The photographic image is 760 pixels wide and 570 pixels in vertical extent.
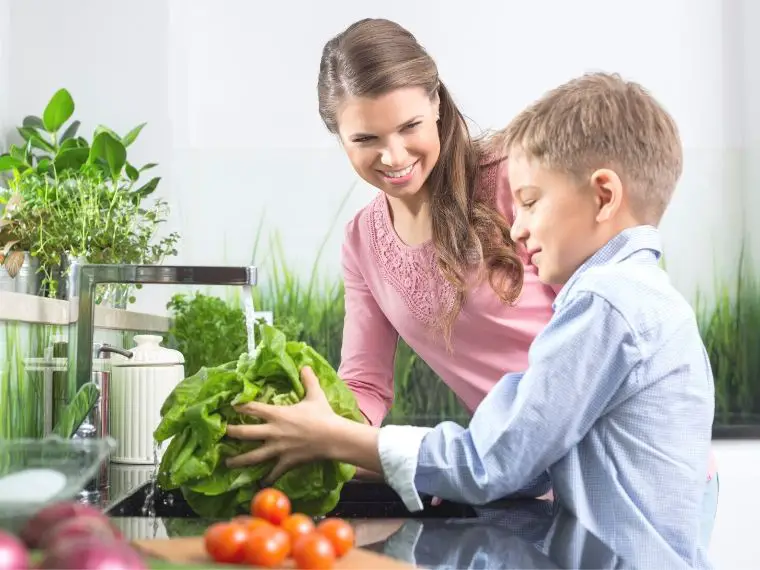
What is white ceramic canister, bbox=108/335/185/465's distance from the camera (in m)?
1.85

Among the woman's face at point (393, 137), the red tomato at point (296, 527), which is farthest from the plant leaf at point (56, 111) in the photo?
the red tomato at point (296, 527)

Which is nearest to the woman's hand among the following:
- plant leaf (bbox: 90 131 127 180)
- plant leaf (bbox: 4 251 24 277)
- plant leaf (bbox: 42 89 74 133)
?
plant leaf (bbox: 4 251 24 277)

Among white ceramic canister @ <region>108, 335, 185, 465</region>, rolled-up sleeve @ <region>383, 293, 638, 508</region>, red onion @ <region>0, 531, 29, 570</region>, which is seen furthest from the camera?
white ceramic canister @ <region>108, 335, 185, 465</region>

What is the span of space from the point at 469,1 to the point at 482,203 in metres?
1.89

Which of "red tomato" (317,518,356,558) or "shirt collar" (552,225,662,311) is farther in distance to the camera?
"shirt collar" (552,225,662,311)

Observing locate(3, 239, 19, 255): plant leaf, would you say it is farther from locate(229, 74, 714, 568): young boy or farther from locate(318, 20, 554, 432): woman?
locate(229, 74, 714, 568): young boy

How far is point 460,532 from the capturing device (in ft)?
3.28

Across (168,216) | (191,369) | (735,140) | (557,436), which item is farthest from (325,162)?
(557,436)

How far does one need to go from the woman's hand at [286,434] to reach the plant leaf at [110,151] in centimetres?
132

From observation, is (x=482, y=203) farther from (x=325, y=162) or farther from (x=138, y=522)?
(x=325, y=162)

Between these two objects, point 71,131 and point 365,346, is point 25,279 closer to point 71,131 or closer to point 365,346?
point 365,346

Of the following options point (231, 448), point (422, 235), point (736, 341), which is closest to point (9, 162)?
point (422, 235)

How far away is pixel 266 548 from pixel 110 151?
1.75 m

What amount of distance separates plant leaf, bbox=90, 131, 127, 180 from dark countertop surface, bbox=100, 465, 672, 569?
1138 mm
